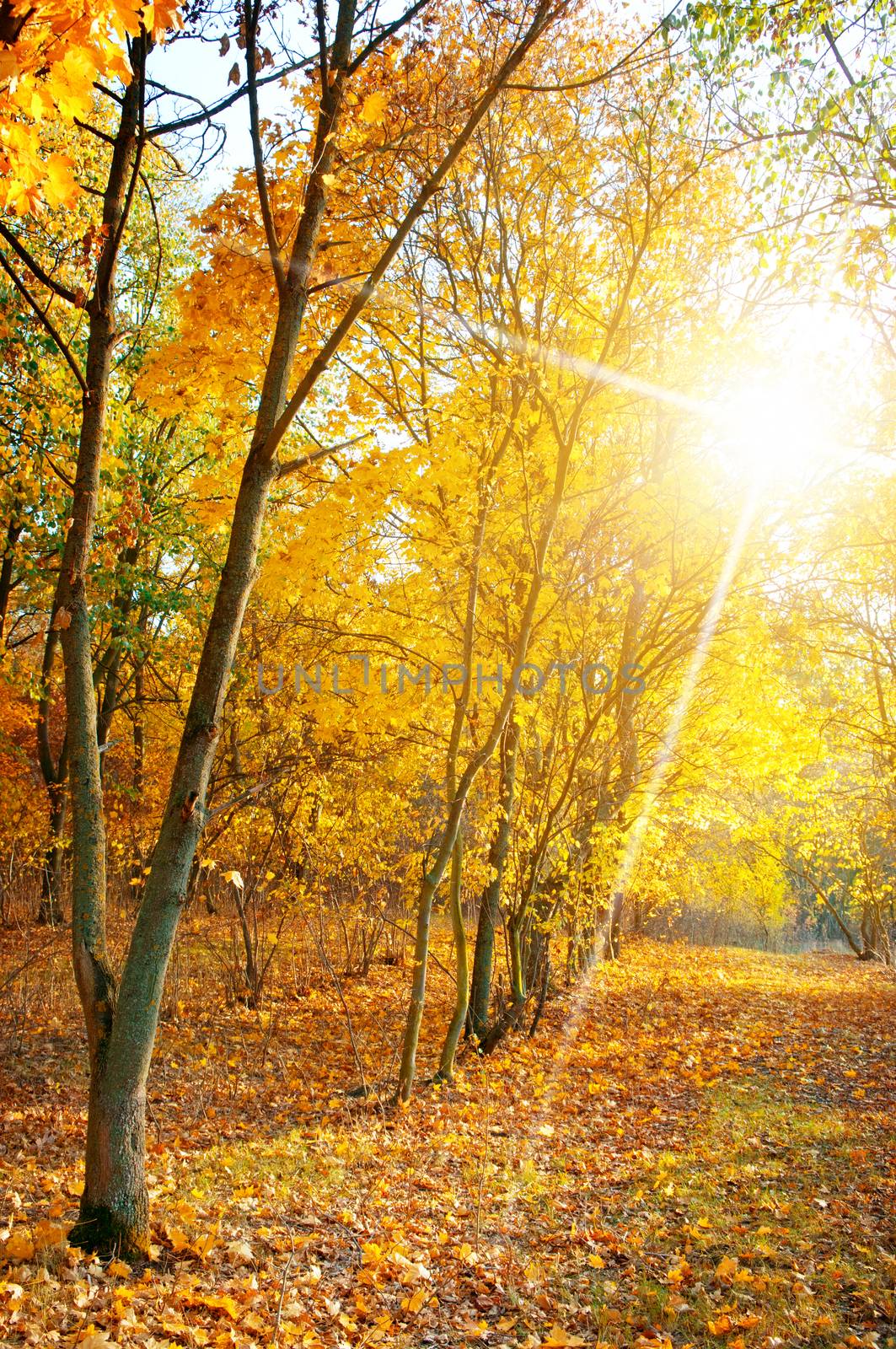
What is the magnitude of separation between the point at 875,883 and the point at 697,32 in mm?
18127

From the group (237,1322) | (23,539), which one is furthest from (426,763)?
(23,539)

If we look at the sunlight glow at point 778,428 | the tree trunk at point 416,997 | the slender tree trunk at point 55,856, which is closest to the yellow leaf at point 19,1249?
the tree trunk at point 416,997

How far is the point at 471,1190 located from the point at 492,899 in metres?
3.63

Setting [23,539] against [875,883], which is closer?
[23,539]

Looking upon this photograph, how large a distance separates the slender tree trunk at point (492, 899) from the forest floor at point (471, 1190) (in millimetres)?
443

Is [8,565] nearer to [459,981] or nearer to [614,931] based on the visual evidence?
[459,981]

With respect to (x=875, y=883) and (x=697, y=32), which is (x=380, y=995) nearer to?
(x=697, y=32)

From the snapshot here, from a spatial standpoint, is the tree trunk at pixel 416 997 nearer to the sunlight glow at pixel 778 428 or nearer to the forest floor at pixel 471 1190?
the forest floor at pixel 471 1190

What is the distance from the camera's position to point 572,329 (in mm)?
7535

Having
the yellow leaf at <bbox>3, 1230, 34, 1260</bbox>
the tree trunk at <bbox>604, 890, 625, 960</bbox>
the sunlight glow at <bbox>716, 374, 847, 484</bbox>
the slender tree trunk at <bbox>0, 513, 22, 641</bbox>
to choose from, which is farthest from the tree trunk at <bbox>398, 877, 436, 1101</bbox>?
the slender tree trunk at <bbox>0, 513, 22, 641</bbox>

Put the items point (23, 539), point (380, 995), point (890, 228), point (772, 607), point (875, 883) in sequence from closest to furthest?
point (890, 228) → point (772, 607) → point (380, 995) → point (23, 539) → point (875, 883)

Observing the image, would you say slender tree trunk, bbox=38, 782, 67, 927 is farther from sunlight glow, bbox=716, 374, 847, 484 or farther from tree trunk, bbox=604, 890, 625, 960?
sunlight glow, bbox=716, 374, 847, 484

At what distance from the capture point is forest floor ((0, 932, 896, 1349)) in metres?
3.24

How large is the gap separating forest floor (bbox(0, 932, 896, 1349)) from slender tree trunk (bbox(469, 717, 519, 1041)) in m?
0.44
